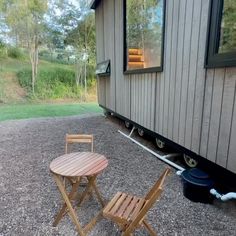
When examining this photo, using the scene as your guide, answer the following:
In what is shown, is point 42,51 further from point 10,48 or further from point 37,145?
point 37,145

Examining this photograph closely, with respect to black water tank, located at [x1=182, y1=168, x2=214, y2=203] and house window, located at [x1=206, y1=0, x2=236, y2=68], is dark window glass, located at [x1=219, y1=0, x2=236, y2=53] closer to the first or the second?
house window, located at [x1=206, y1=0, x2=236, y2=68]

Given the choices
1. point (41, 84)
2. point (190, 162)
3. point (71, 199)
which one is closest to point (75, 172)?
point (71, 199)

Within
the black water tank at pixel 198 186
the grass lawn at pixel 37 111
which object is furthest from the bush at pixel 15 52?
the black water tank at pixel 198 186

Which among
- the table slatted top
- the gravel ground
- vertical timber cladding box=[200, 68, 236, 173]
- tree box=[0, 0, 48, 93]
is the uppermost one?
tree box=[0, 0, 48, 93]

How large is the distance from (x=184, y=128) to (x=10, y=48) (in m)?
14.5

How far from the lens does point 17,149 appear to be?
4.01 m

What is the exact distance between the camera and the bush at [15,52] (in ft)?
46.6

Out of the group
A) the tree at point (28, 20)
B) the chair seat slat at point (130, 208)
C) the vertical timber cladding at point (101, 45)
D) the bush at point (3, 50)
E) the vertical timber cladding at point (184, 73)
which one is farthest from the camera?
the bush at point (3, 50)

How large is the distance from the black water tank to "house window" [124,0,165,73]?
1.70 metres

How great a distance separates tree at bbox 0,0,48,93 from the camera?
11.2m

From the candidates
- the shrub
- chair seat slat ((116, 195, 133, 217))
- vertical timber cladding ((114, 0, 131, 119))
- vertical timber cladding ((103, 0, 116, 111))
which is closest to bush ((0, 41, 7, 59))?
the shrub

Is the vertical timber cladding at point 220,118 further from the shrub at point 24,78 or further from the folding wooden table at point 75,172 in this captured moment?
the shrub at point 24,78

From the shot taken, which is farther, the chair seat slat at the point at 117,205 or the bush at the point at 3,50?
the bush at the point at 3,50

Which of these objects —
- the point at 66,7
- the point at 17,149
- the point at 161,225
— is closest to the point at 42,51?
the point at 66,7
